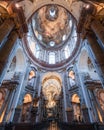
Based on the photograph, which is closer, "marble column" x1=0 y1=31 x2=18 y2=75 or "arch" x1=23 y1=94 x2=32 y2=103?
"marble column" x1=0 y1=31 x2=18 y2=75

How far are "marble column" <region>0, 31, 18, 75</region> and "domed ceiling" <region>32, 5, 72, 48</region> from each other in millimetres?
17469

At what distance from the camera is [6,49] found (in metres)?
11.1

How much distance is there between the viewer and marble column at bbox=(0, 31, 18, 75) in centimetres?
999

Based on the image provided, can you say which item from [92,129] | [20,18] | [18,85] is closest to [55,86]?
[18,85]

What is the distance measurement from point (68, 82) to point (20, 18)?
1259 centimetres

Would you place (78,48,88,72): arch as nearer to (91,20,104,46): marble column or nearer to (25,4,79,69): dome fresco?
(25,4,79,69): dome fresco

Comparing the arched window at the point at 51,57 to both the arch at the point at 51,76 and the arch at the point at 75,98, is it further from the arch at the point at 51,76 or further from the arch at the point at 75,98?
the arch at the point at 75,98

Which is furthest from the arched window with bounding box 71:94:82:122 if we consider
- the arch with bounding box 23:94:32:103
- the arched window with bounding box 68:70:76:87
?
the arch with bounding box 23:94:32:103

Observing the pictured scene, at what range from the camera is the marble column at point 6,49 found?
32.8ft

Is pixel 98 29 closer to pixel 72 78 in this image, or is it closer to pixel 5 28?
pixel 5 28

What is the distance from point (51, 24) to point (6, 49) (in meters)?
24.3

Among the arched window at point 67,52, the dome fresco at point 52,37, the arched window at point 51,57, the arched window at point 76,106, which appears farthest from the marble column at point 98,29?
the arched window at point 51,57

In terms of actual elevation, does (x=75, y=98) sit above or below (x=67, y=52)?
below

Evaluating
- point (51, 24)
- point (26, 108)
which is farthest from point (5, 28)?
point (51, 24)
